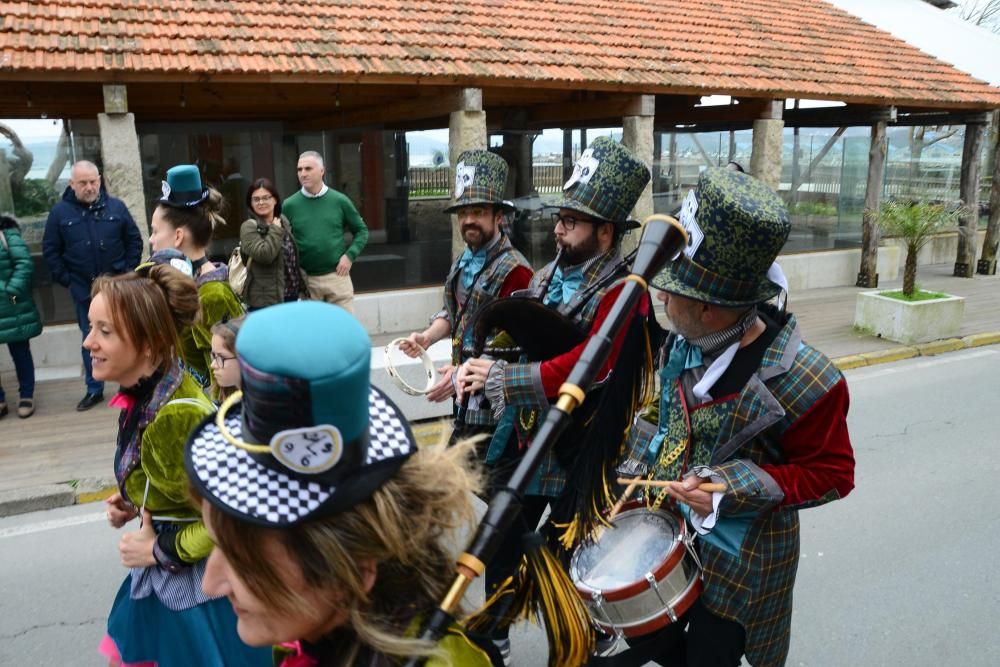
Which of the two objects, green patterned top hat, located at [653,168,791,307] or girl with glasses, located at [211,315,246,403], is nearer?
green patterned top hat, located at [653,168,791,307]

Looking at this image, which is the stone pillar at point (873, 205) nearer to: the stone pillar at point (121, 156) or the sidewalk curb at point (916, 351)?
the sidewalk curb at point (916, 351)

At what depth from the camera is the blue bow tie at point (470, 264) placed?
3914mm

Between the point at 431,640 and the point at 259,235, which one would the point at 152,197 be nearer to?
the point at 259,235

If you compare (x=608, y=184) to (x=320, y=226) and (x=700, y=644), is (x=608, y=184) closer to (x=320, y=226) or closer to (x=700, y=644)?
(x=700, y=644)

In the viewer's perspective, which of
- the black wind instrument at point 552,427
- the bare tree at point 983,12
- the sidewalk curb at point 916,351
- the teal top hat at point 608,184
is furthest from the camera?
the bare tree at point 983,12

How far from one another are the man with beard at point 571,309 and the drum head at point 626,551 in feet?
1.24

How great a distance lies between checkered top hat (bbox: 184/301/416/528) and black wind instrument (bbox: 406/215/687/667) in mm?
225

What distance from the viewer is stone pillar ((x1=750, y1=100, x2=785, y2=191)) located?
1227 centimetres

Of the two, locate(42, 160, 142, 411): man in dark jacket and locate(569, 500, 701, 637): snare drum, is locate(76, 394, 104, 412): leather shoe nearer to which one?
locate(42, 160, 142, 411): man in dark jacket

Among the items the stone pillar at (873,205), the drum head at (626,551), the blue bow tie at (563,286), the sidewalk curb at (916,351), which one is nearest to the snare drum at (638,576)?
the drum head at (626,551)

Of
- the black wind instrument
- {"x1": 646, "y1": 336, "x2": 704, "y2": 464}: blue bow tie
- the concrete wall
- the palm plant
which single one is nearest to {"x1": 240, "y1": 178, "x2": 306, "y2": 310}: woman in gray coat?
the concrete wall

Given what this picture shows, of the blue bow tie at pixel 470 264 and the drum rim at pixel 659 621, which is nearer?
the drum rim at pixel 659 621

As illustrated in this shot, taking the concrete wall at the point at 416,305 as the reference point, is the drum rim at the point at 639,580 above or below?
above

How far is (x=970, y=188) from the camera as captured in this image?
14.6 metres
